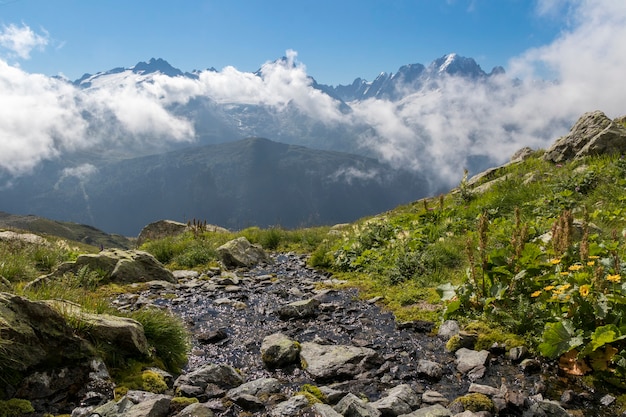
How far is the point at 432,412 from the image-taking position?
4.66 m

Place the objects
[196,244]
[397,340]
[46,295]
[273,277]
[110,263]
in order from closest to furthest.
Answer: [46,295] → [397,340] → [110,263] → [273,277] → [196,244]

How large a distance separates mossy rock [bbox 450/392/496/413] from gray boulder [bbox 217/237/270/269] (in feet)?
40.7

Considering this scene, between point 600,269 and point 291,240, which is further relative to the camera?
point 291,240

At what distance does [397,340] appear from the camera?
734 cm

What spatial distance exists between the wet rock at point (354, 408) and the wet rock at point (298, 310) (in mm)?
4275

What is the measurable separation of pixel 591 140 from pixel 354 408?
708 inches

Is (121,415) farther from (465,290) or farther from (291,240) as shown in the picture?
(291,240)

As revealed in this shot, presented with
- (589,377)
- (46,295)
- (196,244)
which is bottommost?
(589,377)

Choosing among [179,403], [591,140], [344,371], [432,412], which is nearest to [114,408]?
[179,403]

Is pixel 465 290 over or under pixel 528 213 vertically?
under

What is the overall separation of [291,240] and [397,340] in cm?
1609

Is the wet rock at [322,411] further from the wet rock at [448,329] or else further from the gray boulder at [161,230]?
the gray boulder at [161,230]

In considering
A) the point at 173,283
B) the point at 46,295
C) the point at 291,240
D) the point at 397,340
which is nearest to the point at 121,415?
the point at 46,295

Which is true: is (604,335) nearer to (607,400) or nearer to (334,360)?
(607,400)
